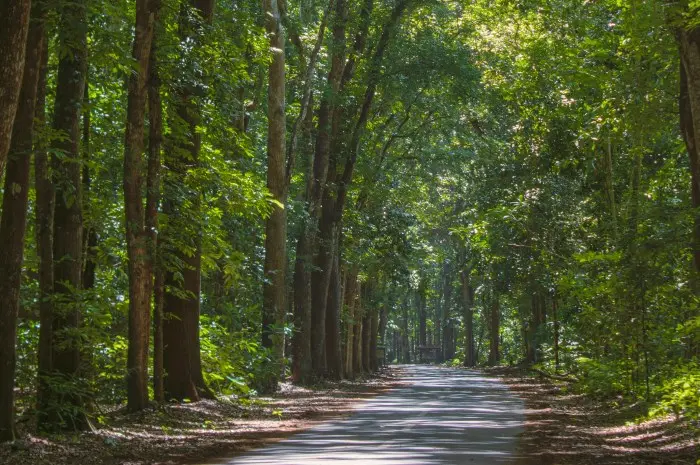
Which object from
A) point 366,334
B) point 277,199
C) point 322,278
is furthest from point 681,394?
point 366,334

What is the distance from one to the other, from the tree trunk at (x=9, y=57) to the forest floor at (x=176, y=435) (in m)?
3.89

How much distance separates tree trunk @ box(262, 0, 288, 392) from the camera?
84.5 feet

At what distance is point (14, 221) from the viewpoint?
1131 cm

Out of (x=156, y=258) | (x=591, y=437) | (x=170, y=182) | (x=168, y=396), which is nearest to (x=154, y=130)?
(x=170, y=182)

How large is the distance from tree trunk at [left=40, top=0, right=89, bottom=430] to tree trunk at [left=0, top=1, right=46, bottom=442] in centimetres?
120

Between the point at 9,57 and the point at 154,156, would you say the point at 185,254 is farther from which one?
the point at 9,57

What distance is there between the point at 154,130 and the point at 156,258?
2.17m

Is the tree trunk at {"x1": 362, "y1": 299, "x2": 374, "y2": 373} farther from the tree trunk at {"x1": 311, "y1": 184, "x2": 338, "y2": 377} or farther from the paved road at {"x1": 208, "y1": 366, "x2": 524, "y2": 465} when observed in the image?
the paved road at {"x1": 208, "y1": 366, "x2": 524, "y2": 465}

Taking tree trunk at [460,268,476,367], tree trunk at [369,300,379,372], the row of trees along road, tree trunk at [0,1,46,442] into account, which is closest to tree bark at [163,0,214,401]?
the row of trees along road

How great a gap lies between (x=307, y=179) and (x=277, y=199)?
5.80 meters

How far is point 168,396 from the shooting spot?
18031 mm

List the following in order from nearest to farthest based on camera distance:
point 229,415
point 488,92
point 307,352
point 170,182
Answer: point 170,182 → point 229,415 → point 307,352 → point 488,92

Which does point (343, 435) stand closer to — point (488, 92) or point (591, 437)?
point (591, 437)

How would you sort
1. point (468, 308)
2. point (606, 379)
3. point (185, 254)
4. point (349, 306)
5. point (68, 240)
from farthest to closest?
point (468, 308)
point (349, 306)
point (606, 379)
point (185, 254)
point (68, 240)
